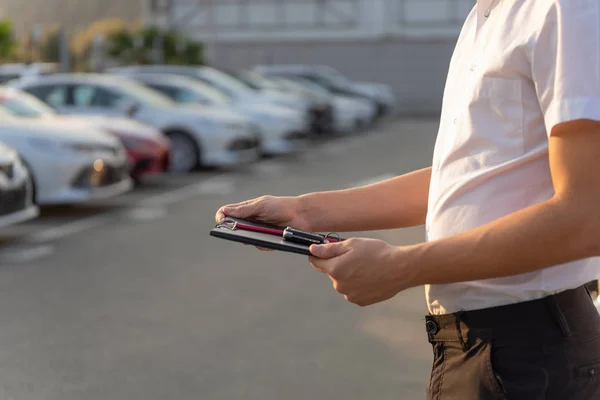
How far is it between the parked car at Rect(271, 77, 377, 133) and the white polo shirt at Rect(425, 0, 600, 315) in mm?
23348

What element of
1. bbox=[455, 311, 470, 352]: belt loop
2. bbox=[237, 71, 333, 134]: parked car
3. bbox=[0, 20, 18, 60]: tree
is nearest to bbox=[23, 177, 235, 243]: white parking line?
bbox=[455, 311, 470, 352]: belt loop

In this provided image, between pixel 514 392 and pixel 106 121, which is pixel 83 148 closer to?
pixel 106 121

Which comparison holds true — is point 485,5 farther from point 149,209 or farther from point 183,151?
point 183,151

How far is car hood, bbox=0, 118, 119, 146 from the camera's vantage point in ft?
35.5

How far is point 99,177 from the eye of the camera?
1132cm

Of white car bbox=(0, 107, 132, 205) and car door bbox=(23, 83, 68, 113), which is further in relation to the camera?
car door bbox=(23, 83, 68, 113)

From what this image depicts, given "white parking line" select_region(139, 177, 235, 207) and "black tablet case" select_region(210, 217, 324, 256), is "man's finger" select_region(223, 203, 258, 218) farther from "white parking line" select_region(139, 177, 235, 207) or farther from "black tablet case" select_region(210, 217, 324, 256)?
"white parking line" select_region(139, 177, 235, 207)

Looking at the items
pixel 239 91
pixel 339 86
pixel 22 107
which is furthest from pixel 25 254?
pixel 339 86

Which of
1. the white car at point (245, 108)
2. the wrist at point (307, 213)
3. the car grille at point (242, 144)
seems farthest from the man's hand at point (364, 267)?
the white car at point (245, 108)

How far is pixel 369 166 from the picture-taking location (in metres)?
16.9

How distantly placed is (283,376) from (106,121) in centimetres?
899

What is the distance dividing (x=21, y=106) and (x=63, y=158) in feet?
4.93

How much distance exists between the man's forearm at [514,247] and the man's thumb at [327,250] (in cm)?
10

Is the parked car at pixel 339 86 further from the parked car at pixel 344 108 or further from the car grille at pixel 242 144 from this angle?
the car grille at pixel 242 144
